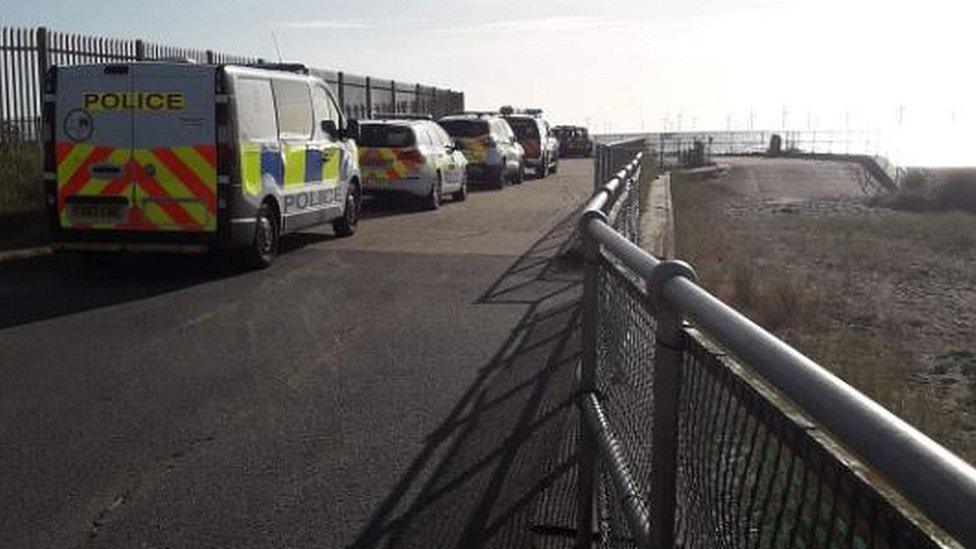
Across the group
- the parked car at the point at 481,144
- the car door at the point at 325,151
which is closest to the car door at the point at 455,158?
the parked car at the point at 481,144

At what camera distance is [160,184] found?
11.9m

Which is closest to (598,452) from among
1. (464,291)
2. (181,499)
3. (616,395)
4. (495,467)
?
(616,395)

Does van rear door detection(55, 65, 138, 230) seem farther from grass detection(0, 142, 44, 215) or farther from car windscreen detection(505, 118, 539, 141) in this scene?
car windscreen detection(505, 118, 539, 141)

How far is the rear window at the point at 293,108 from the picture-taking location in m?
13.3

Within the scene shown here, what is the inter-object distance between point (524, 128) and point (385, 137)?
14335 millimetres

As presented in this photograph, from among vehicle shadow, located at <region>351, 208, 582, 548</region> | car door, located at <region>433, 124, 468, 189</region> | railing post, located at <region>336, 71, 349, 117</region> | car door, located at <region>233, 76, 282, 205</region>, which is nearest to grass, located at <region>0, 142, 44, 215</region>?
car door, located at <region>233, 76, 282, 205</region>

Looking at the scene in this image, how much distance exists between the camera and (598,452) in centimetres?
417

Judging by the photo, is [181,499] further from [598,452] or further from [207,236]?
[207,236]

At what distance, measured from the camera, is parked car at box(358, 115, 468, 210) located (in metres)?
20.5

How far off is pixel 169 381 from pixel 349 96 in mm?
22684

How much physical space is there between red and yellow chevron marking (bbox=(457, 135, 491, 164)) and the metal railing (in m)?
23.3

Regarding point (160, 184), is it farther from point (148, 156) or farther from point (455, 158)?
point (455, 158)

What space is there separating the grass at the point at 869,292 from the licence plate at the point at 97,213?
6.80 meters

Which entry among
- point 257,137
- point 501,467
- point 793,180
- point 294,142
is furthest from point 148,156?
point 793,180
